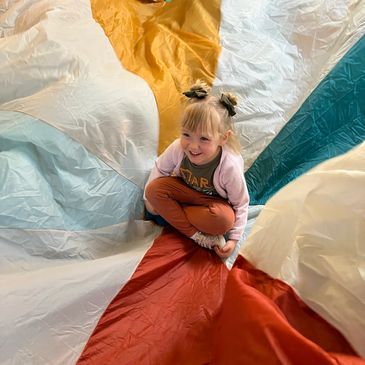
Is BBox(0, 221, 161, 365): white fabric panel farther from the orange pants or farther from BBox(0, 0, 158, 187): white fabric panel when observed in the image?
BBox(0, 0, 158, 187): white fabric panel

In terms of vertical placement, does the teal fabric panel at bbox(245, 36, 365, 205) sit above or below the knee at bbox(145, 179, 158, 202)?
above

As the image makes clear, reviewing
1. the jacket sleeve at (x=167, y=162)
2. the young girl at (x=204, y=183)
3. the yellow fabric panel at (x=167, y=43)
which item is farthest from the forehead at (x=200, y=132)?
the yellow fabric panel at (x=167, y=43)

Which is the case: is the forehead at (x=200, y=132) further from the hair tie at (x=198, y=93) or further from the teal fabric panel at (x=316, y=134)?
the teal fabric panel at (x=316, y=134)

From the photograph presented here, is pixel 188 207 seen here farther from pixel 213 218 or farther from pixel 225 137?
pixel 225 137

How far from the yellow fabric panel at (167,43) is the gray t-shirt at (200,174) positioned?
137mm

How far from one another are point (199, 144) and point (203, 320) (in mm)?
359

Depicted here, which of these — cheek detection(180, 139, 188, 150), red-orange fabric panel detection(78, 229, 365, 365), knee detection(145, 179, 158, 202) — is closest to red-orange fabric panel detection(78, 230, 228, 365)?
red-orange fabric panel detection(78, 229, 365, 365)

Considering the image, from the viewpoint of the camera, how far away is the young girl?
95 centimetres

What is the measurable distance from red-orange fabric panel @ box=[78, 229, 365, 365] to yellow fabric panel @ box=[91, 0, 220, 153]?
0.35 meters

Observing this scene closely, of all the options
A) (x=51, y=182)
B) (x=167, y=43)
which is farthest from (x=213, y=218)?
(x=167, y=43)

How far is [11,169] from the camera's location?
92 centimetres

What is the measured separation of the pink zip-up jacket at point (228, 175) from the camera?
100 cm

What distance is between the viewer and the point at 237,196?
1.02 metres

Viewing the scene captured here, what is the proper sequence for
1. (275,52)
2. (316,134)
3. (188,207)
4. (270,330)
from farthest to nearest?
(275,52) → (316,134) → (188,207) → (270,330)
